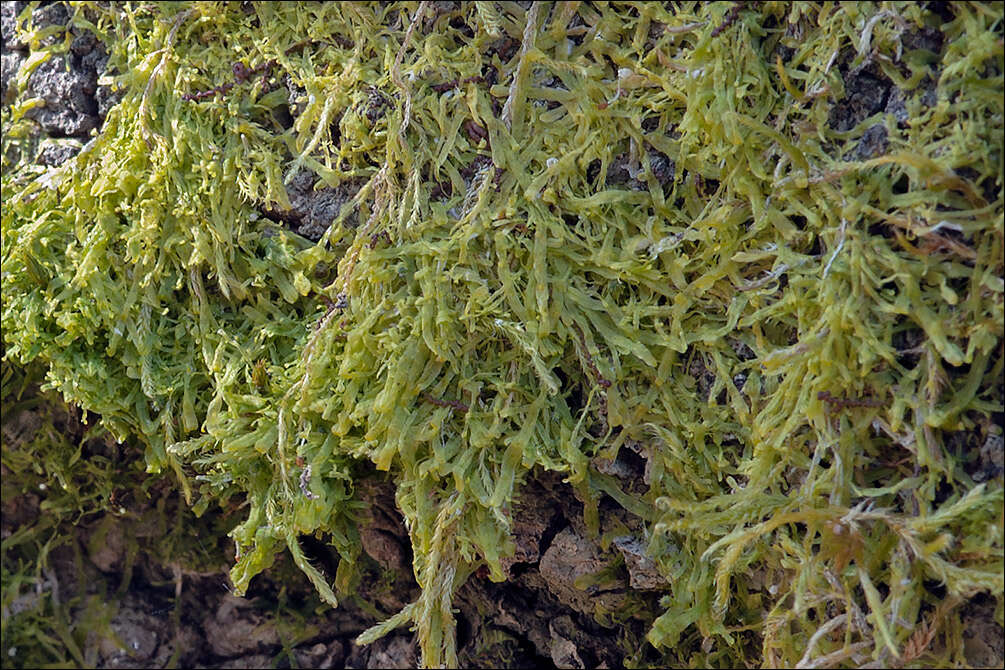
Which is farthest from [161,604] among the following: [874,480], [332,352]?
[874,480]

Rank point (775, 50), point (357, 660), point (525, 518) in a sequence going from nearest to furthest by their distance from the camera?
point (775, 50) < point (525, 518) < point (357, 660)

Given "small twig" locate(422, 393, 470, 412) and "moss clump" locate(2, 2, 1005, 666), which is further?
"small twig" locate(422, 393, 470, 412)

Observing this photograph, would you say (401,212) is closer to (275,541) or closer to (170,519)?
(275,541)

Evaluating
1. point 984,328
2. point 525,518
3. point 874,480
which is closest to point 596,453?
point 525,518

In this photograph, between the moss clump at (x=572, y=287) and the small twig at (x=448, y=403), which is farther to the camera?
the small twig at (x=448, y=403)

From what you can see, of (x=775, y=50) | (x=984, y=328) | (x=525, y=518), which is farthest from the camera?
(x=525, y=518)

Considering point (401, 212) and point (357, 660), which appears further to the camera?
point (357, 660)

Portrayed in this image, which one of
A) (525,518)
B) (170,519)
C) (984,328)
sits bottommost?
(170,519)

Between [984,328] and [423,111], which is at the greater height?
[423,111]
